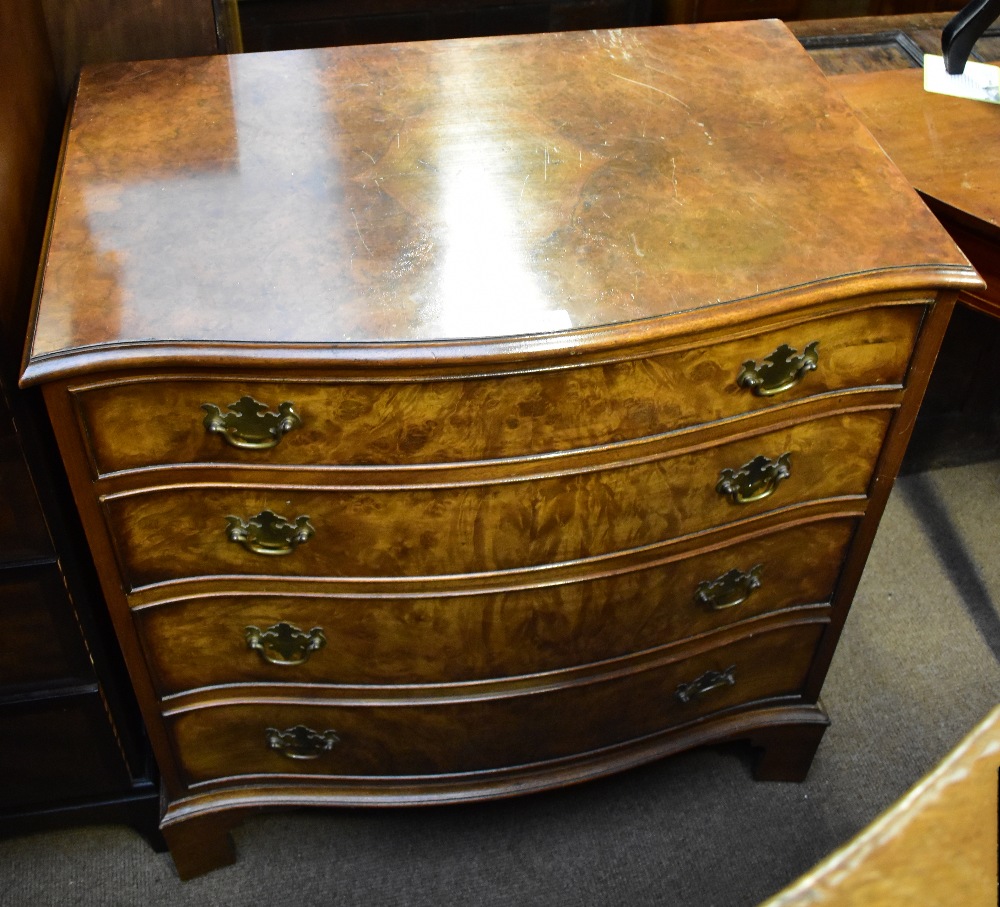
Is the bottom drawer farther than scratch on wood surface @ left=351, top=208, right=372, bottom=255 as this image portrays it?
Yes

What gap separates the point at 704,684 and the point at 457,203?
0.84 m

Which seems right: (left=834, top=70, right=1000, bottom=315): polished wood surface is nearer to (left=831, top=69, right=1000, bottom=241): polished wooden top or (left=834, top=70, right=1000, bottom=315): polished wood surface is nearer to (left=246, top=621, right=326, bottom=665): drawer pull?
(left=831, top=69, right=1000, bottom=241): polished wooden top

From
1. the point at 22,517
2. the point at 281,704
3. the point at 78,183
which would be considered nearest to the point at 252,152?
the point at 78,183

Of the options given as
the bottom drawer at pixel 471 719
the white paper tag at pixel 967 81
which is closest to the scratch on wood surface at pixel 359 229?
the bottom drawer at pixel 471 719

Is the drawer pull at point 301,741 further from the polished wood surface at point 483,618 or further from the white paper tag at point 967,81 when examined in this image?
the white paper tag at point 967,81

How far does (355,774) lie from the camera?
5.47 feet

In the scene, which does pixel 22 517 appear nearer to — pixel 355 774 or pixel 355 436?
pixel 355 436

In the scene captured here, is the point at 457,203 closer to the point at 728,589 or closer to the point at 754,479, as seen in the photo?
the point at 754,479

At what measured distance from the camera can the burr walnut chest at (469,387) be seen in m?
1.20

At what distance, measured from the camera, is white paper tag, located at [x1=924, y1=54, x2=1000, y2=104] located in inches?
72.4

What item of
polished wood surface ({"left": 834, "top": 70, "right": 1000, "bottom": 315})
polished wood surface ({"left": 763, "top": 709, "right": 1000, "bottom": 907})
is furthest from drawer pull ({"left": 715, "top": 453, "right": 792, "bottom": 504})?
polished wood surface ({"left": 763, "top": 709, "right": 1000, "bottom": 907})

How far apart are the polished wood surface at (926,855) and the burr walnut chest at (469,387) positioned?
76cm

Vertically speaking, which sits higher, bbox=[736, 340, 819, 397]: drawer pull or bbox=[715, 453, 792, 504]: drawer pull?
bbox=[736, 340, 819, 397]: drawer pull

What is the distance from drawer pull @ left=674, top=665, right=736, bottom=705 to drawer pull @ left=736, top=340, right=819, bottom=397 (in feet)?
1.78
